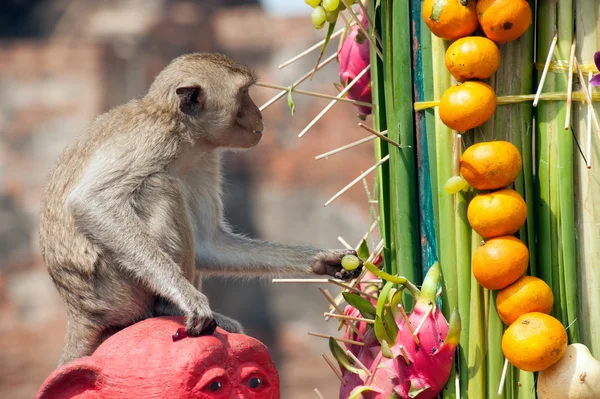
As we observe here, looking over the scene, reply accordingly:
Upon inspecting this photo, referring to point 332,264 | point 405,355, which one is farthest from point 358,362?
point 332,264

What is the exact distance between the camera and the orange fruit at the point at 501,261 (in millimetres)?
2166

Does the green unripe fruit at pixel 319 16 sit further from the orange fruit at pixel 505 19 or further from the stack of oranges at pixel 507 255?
the stack of oranges at pixel 507 255

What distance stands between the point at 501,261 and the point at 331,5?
892mm

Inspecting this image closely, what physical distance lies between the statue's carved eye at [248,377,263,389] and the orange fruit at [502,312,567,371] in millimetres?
682

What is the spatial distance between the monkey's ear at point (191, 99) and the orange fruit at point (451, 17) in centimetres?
139

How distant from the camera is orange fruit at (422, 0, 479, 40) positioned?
7.35ft

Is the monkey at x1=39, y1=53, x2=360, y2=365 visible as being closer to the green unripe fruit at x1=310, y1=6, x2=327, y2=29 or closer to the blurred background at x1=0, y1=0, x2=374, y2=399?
the green unripe fruit at x1=310, y1=6, x2=327, y2=29

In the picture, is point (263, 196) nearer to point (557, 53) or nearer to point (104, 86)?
point (104, 86)

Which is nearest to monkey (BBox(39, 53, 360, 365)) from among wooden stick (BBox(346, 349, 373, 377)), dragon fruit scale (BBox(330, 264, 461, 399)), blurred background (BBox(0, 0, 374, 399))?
wooden stick (BBox(346, 349, 373, 377))

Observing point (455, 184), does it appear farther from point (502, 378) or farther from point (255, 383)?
point (255, 383)

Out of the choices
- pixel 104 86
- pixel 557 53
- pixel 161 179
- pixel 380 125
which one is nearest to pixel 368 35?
pixel 380 125

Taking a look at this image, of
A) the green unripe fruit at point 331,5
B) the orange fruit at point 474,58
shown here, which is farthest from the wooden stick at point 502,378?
the green unripe fruit at point 331,5

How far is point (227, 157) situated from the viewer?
31.8 ft

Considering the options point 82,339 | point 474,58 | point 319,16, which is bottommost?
point 82,339
